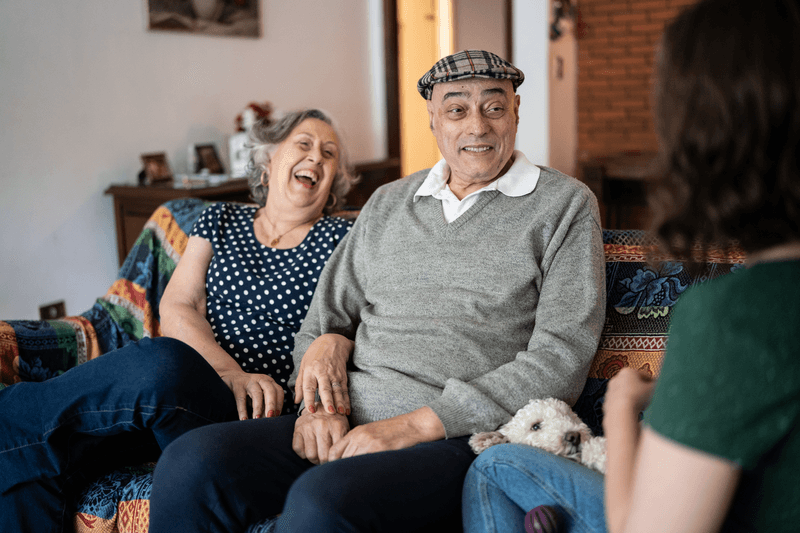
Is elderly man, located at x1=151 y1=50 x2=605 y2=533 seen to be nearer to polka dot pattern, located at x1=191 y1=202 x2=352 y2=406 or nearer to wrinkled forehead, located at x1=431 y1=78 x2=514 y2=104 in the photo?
wrinkled forehead, located at x1=431 y1=78 x2=514 y2=104

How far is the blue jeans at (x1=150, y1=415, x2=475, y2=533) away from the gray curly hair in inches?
34.5

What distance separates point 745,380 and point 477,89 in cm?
107

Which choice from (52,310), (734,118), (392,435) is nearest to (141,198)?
(52,310)

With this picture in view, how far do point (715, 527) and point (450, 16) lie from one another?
19.3ft

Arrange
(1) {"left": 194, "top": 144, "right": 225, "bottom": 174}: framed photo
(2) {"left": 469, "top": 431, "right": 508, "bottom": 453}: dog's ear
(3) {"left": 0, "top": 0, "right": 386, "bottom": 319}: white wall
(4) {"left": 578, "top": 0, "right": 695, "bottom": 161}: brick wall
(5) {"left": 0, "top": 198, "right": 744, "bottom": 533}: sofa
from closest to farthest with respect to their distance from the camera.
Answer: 1. (2) {"left": 469, "top": 431, "right": 508, "bottom": 453}: dog's ear
2. (5) {"left": 0, "top": 198, "right": 744, "bottom": 533}: sofa
3. (3) {"left": 0, "top": 0, "right": 386, "bottom": 319}: white wall
4. (1) {"left": 194, "top": 144, "right": 225, "bottom": 174}: framed photo
5. (4) {"left": 578, "top": 0, "right": 695, "bottom": 161}: brick wall

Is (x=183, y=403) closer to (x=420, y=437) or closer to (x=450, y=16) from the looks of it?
(x=420, y=437)

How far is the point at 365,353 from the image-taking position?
4.83 feet

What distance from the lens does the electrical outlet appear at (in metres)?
2.70

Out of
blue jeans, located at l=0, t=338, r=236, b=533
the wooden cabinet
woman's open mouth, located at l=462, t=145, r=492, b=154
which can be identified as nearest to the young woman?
woman's open mouth, located at l=462, t=145, r=492, b=154

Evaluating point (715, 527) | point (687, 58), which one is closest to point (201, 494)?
point (715, 527)

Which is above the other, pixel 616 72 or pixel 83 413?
pixel 616 72

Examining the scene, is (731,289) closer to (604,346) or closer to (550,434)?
(550,434)

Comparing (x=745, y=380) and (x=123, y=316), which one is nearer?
(x=745, y=380)

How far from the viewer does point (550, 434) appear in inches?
45.5
